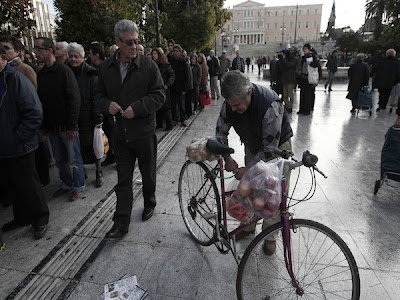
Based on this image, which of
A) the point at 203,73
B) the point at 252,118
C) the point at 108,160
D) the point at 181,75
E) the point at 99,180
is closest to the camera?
the point at 252,118

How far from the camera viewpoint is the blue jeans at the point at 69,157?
3947mm

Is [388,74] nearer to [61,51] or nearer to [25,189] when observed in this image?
[61,51]

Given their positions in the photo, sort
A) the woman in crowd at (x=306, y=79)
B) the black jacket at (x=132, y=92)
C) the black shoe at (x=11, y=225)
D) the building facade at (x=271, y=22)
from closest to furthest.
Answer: the black jacket at (x=132, y=92), the black shoe at (x=11, y=225), the woman in crowd at (x=306, y=79), the building facade at (x=271, y=22)

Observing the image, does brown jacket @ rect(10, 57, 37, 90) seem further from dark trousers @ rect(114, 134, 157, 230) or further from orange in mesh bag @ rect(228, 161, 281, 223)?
orange in mesh bag @ rect(228, 161, 281, 223)

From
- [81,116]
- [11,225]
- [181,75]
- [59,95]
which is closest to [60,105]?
[59,95]

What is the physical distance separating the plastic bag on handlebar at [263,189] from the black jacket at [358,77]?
8353 mm

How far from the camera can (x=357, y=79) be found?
8.93 meters

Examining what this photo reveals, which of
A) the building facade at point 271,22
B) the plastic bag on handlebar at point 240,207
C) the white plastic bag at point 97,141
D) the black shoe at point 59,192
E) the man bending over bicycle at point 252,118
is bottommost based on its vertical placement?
the black shoe at point 59,192

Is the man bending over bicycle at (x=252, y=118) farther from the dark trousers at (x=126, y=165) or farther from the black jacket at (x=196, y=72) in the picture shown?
the black jacket at (x=196, y=72)

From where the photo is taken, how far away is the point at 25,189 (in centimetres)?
317

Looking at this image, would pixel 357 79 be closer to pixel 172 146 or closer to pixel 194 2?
pixel 172 146

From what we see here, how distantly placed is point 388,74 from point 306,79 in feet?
8.33

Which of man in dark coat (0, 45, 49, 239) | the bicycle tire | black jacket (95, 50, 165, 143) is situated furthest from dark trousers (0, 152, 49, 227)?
the bicycle tire

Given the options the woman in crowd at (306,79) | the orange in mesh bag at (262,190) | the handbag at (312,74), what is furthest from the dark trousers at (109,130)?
the handbag at (312,74)
